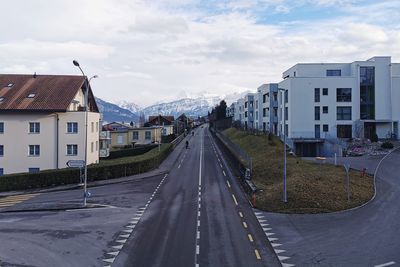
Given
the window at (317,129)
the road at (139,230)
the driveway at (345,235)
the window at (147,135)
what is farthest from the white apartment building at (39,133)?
the window at (147,135)

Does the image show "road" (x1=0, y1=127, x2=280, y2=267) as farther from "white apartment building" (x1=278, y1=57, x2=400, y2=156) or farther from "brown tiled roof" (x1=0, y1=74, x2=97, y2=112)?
"white apartment building" (x1=278, y1=57, x2=400, y2=156)

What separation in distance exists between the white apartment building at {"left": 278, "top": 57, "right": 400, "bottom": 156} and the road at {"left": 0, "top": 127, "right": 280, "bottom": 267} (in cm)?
3292

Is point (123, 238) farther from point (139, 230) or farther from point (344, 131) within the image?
point (344, 131)

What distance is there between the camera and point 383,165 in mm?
40438

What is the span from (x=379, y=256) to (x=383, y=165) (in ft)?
86.8

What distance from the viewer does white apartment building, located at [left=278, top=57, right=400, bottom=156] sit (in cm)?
6394

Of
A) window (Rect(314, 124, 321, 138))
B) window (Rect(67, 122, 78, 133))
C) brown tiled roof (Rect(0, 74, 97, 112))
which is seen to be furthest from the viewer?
window (Rect(314, 124, 321, 138))

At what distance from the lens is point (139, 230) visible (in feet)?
68.6

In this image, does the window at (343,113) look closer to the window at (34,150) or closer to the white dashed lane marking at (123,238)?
the window at (34,150)

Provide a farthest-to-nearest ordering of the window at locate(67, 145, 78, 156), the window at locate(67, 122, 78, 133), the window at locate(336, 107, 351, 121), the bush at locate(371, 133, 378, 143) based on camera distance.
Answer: the window at locate(336, 107, 351, 121) < the bush at locate(371, 133, 378, 143) < the window at locate(67, 122, 78, 133) < the window at locate(67, 145, 78, 156)

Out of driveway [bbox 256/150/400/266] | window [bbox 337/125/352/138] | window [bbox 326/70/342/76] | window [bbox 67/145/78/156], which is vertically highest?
window [bbox 326/70/342/76]

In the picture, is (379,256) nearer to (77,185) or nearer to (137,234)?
Answer: (137,234)

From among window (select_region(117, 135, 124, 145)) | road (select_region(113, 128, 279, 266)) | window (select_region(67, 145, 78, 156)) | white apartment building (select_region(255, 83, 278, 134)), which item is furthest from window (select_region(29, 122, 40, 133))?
window (select_region(117, 135, 124, 145))

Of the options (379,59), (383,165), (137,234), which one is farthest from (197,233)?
(379,59)
